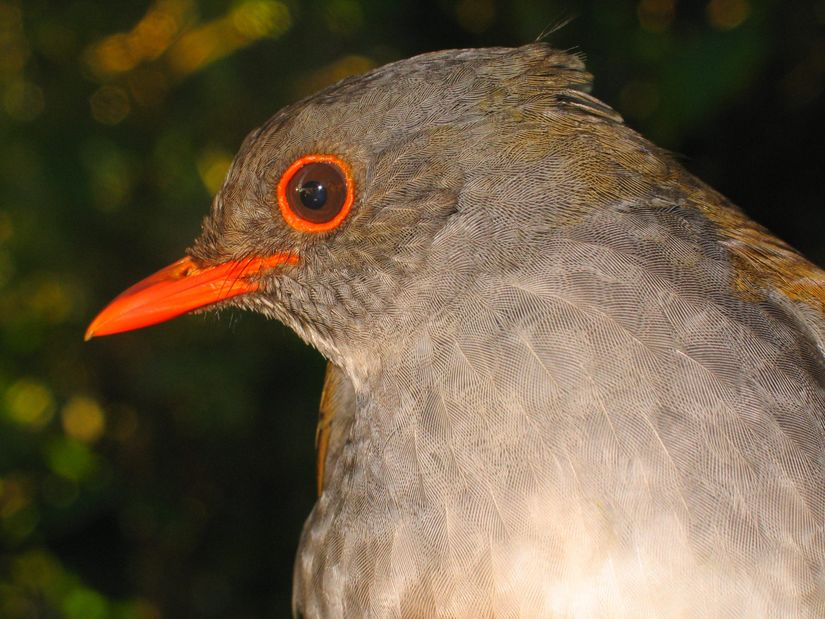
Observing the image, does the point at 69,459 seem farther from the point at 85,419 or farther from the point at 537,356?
the point at 537,356

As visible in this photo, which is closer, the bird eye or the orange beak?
the bird eye

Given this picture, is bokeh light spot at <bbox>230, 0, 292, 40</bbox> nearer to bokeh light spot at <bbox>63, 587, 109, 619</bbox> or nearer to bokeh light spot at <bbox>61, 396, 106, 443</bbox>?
bokeh light spot at <bbox>61, 396, 106, 443</bbox>

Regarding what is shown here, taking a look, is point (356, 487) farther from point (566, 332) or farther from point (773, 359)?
point (773, 359)

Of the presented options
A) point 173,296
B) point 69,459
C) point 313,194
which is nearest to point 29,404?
point 69,459

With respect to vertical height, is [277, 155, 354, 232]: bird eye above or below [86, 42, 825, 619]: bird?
above

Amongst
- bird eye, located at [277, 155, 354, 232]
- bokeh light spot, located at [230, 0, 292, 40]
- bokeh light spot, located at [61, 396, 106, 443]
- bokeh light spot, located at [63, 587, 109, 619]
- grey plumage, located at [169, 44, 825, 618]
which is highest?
bokeh light spot, located at [230, 0, 292, 40]

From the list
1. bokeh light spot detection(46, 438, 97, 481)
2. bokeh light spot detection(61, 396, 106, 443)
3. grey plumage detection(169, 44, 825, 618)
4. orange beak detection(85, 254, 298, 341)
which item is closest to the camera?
grey plumage detection(169, 44, 825, 618)

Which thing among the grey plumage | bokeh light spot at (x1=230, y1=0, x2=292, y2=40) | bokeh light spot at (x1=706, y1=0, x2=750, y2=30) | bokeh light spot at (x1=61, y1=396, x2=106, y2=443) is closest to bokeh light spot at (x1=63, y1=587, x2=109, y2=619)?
bokeh light spot at (x1=61, y1=396, x2=106, y2=443)

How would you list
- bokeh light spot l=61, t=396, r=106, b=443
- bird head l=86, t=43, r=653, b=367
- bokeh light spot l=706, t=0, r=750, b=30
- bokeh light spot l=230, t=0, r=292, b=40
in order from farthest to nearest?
bokeh light spot l=61, t=396, r=106, b=443 < bokeh light spot l=230, t=0, r=292, b=40 < bokeh light spot l=706, t=0, r=750, b=30 < bird head l=86, t=43, r=653, b=367
